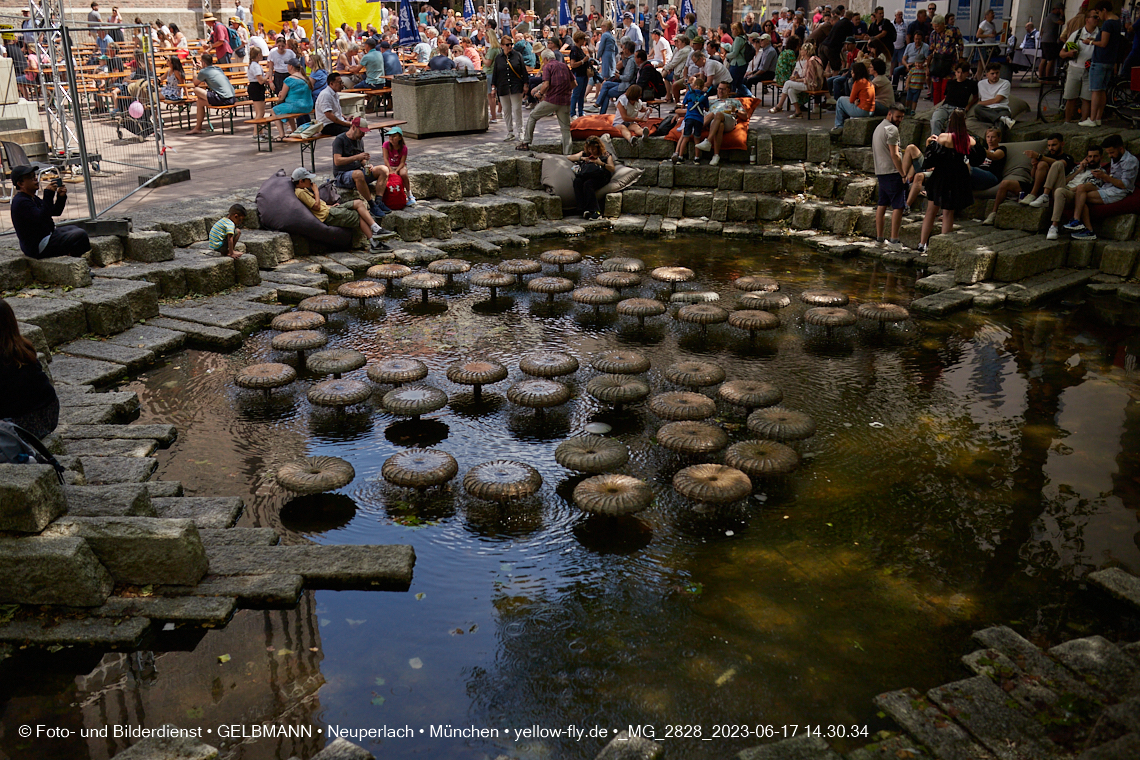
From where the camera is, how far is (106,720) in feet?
13.4

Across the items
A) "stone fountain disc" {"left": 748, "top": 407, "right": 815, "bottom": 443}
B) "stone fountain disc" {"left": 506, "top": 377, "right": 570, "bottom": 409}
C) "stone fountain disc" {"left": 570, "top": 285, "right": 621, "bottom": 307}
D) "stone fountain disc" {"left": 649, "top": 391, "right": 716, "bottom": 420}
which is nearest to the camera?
"stone fountain disc" {"left": 748, "top": 407, "right": 815, "bottom": 443}

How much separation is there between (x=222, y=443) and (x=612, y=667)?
382 cm

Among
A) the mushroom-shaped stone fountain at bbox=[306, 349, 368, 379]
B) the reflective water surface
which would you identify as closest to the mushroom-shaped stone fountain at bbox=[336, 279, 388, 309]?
→ the reflective water surface

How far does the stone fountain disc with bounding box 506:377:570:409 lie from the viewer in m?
6.87

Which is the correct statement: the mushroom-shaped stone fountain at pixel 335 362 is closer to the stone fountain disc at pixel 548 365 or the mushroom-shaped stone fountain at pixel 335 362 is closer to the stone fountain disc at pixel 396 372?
the stone fountain disc at pixel 396 372

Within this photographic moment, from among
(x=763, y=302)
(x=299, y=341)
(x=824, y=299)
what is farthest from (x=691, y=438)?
(x=299, y=341)

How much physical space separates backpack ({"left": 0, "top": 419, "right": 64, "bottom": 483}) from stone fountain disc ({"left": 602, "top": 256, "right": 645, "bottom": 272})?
671 cm

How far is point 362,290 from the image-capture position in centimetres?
943

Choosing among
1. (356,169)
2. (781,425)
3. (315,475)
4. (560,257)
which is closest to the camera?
(315,475)

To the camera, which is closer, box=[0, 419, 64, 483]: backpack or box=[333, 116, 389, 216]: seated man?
box=[0, 419, 64, 483]: backpack

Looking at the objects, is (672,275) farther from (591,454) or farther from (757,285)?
(591,454)

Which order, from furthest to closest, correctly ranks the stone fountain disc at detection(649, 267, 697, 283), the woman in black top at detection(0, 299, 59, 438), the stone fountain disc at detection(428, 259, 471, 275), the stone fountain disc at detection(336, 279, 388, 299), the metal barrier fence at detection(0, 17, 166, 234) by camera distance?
the metal barrier fence at detection(0, 17, 166, 234) → the stone fountain disc at detection(428, 259, 471, 275) → the stone fountain disc at detection(649, 267, 697, 283) → the stone fountain disc at detection(336, 279, 388, 299) → the woman in black top at detection(0, 299, 59, 438)

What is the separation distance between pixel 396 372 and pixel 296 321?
1.86 metres

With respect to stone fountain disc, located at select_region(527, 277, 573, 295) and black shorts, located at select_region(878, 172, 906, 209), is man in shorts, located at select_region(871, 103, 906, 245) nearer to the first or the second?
black shorts, located at select_region(878, 172, 906, 209)
